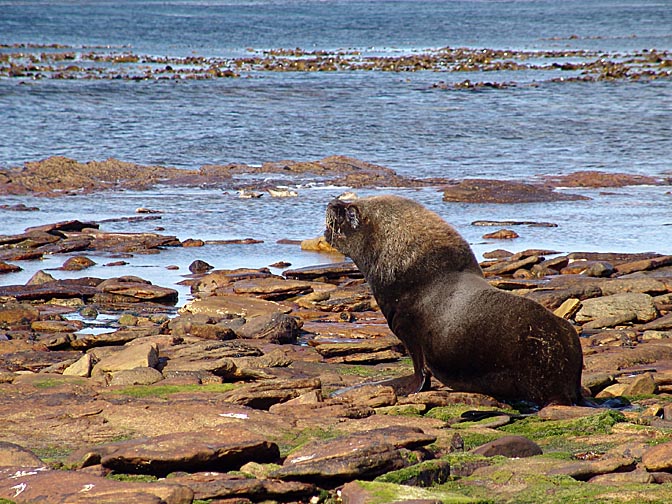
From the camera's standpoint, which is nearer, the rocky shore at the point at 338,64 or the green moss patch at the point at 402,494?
the green moss patch at the point at 402,494

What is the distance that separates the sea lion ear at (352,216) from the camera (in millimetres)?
8305

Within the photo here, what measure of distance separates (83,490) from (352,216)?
4.12 m

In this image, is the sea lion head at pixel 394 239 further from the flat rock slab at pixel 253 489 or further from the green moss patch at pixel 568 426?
the flat rock slab at pixel 253 489

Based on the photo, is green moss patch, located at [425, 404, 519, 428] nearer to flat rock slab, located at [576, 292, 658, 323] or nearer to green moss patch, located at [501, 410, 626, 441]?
green moss patch, located at [501, 410, 626, 441]

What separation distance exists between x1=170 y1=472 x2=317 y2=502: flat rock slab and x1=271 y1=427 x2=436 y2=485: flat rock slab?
0.28 ft

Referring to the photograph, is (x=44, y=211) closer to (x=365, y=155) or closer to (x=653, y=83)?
(x=365, y=155)

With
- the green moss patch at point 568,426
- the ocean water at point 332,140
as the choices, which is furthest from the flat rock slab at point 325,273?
the green moss patch at point 568,426

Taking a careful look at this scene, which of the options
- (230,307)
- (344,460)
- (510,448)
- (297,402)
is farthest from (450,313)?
(230,307)

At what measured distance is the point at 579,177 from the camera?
71.6 ft

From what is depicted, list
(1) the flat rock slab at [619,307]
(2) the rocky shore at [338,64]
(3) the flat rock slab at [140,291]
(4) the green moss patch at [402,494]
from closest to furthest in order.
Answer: (4) the green moss patch at [402,494] < (1) the flat rock slab at [619,307] < (3) the flat rock slab at [140,291] < (2) the rocky shore at [338,64]

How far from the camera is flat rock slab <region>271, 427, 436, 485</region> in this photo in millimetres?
4875

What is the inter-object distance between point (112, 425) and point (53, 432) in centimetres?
36

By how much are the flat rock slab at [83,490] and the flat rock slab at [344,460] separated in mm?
556

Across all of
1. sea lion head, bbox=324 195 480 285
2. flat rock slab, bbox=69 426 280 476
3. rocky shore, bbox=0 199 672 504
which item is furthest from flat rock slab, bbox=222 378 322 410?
flat rock slab, bbox=69 426 280 476
